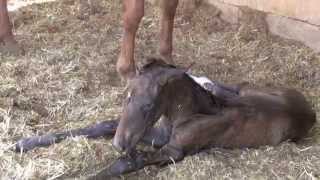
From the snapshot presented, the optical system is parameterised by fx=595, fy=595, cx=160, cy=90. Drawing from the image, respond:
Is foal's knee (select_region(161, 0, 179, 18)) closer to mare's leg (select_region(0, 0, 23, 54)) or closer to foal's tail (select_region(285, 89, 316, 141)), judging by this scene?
mare's leg (select_region(0, 0, 23, 54))

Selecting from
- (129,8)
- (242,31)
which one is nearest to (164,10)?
(129,8)

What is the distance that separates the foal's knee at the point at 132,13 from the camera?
428cm

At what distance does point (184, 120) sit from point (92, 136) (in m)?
0.57

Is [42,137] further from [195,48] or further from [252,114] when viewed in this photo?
[195,48]

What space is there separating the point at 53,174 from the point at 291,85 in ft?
7.15

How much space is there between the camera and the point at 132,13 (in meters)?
4.32

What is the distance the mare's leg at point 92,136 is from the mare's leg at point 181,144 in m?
0.14

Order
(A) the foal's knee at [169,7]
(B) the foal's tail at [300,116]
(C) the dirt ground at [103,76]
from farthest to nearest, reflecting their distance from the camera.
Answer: (A) the foal's knee at [169,7]
(B) the foal's tail at [300,116]
(C) the dirt ground at [103,76]

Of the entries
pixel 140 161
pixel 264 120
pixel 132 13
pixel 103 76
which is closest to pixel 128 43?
pixel 132 13

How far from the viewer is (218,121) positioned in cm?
332

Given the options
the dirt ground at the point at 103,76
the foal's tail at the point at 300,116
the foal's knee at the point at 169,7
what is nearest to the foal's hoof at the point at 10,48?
the dirt ground at the point at 103,76

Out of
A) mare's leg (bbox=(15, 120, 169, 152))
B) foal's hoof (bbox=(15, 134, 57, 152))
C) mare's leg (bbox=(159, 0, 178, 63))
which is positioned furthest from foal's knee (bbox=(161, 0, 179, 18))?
foal's hoof (bbox=(15, 134, 57, 152))

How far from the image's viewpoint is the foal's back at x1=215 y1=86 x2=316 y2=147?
133 inches

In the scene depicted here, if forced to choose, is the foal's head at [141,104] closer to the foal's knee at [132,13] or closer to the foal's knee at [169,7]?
the foal's knee at [132,13]
